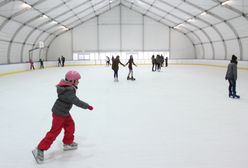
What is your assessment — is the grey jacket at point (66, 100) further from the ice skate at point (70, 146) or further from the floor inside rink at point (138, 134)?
the floor inside rink at point (138, 134)

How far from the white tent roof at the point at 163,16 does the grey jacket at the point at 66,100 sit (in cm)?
1624

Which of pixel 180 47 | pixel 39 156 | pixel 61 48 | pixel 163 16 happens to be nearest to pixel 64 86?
pixel 39 156

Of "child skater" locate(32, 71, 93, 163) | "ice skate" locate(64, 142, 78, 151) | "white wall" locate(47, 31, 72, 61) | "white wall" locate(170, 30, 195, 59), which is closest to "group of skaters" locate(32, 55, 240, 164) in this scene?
"child skater" locate(32, 71, 93, 163)

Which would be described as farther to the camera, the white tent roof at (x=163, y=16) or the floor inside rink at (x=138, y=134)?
the white tent roof at (x=163, y=16)

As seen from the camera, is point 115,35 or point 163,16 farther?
point 115,35

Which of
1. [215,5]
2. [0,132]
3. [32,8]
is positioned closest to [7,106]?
A: [0,132]

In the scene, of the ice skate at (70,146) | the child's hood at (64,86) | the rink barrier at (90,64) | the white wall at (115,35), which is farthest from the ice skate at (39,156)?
the white wall at (115,35)

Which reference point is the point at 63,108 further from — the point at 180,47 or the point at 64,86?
the point at 180,47

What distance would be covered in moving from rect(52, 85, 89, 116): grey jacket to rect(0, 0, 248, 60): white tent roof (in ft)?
53.3

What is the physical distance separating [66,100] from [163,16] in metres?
34.5

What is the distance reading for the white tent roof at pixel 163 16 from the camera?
853 inches

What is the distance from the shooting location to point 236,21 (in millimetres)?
25719

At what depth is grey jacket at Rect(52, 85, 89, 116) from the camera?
4.15 metres

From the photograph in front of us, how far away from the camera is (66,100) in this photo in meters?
4.23
